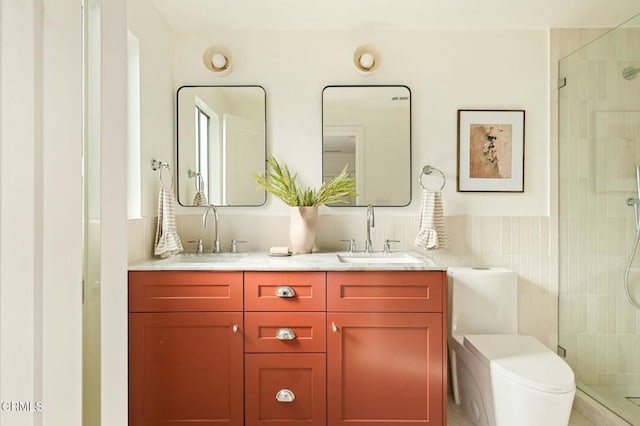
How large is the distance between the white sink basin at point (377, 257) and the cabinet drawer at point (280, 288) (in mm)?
397

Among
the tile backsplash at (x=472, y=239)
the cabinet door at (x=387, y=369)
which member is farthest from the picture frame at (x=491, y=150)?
the cabinet door at (x=387, y=369)

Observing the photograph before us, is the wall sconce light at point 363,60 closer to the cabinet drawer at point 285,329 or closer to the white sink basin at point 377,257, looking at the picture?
the white sink basin at point 377,257

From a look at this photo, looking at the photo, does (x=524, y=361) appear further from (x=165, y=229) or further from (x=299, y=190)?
(x=165, y=229)

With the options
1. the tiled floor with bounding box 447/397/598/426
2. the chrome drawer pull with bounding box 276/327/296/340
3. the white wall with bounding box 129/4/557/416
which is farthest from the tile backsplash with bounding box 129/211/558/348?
the chrome drawer pull with bounding box 276/327/296/340

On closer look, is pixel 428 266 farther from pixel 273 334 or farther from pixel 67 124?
pixel 67 124

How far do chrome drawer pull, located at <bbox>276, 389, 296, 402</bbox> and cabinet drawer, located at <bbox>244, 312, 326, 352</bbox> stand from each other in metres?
0.20

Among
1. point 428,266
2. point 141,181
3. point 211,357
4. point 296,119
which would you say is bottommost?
point 211,357

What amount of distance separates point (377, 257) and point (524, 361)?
3.05ft

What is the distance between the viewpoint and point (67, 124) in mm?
448

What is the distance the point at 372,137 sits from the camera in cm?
A: 264

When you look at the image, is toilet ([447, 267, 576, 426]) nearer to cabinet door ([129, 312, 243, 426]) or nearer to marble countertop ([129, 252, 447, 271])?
marble countertop ([129, 252, 447, 271])

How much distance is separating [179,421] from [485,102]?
8.21ft

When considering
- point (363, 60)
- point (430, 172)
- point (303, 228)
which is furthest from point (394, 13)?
point (303, 228)

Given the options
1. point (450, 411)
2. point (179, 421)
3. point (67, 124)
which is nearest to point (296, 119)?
point (179, 421)
